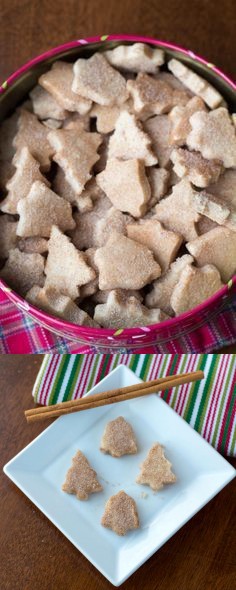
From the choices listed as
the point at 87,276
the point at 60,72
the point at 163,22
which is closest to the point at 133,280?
the point at 87,276

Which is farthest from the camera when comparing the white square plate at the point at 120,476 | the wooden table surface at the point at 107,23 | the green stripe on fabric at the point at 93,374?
the wooden table surface at the point at 107,23

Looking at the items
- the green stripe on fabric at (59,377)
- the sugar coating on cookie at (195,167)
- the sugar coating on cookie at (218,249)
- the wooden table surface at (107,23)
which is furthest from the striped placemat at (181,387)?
the wooden table surface at (107,23)

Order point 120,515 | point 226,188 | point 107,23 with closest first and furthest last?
point 120,515
point 226,188
point 107,23

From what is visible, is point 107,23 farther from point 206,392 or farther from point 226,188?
point 206,392

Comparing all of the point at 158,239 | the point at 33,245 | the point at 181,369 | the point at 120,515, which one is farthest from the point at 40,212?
the point at 120,515

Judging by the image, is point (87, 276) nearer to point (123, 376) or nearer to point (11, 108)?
point (123, 376)

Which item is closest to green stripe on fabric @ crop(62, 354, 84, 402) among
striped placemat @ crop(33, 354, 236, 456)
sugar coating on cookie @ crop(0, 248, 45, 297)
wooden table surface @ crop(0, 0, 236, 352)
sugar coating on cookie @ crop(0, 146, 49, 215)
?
striped placemat @ crop(33, 354, 236, 456)

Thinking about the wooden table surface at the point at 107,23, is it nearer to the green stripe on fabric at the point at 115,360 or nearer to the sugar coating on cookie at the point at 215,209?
the sugar coating on cookie at the point at 215,209
